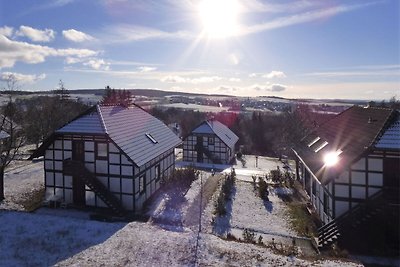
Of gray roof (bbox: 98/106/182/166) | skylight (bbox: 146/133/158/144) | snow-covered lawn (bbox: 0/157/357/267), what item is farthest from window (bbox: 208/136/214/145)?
snow-covered lawn (bbox: 0/157/357/267)

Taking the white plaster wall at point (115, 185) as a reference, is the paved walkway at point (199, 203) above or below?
below

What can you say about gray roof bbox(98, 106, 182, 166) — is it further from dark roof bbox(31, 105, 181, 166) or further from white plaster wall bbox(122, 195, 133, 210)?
white plaster wall bbox(122, 195, 133, 210)

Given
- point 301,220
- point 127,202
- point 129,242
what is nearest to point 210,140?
point 127,202

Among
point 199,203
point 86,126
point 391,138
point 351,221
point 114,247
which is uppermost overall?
point 86,126

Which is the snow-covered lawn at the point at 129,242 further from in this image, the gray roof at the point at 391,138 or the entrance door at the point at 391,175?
the gray roof at the point at 391,138

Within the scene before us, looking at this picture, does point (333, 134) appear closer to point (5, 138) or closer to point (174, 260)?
point (174, 260)

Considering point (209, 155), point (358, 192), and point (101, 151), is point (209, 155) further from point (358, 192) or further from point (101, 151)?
point (358, 192)

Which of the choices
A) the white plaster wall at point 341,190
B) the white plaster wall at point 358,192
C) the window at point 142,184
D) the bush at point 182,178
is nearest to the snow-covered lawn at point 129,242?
the window at point 142,184
